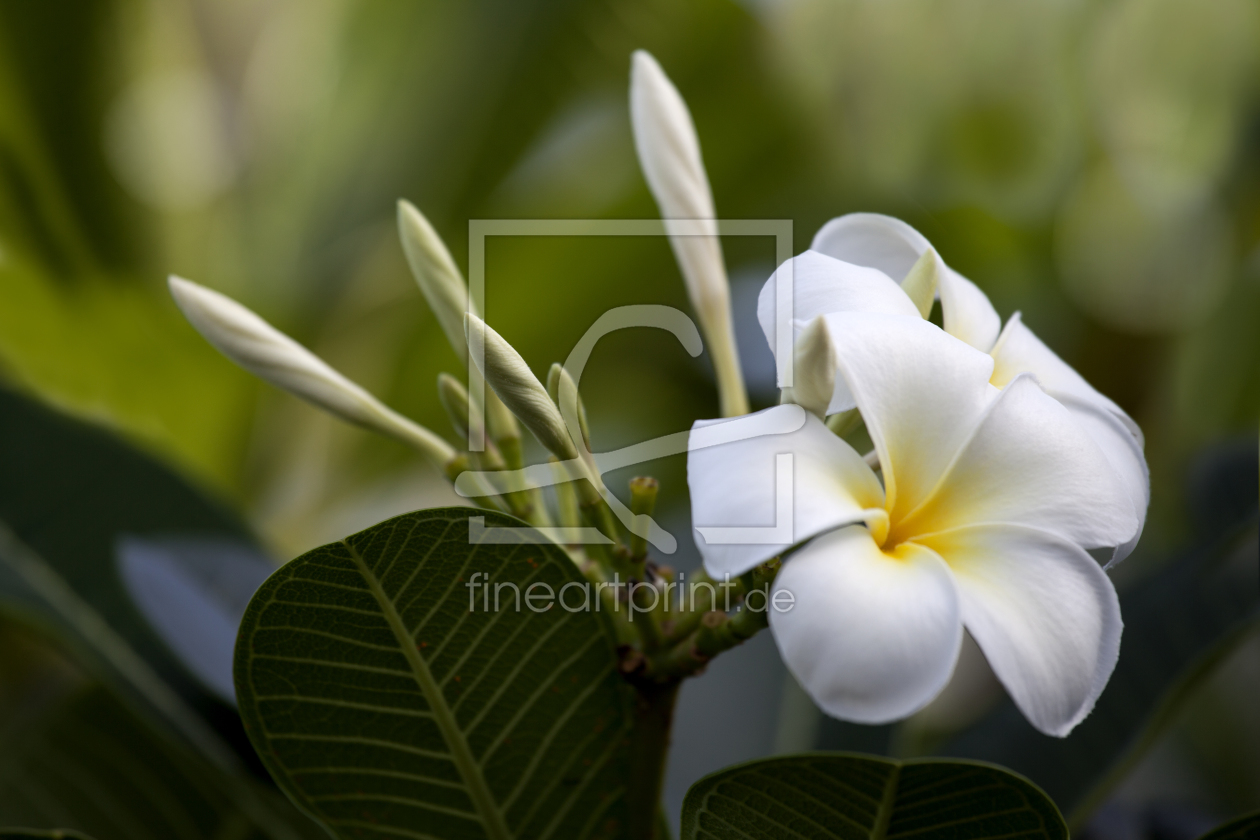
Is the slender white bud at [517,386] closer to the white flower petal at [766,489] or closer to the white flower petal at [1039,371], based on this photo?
the white flower petal at [766,489]

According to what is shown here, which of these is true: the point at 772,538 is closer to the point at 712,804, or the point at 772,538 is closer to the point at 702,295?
the point at 712,804

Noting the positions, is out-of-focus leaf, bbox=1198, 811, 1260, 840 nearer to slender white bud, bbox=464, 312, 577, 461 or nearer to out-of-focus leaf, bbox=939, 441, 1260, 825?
out-of-focus leaf, bbox=939, 441, 1260, 825

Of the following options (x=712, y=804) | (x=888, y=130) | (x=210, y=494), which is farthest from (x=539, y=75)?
(x=712, y=804)

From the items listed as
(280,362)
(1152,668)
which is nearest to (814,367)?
(280,362)

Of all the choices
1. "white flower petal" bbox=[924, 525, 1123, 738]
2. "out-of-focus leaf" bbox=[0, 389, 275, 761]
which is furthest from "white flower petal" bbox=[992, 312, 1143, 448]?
"out-of-focus leaf" bbox=[0, 389, 275, 761]

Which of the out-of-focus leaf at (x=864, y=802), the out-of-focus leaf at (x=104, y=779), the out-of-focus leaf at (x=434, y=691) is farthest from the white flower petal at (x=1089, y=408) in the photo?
the out-of-focus leaf at (x=104, y=779)
